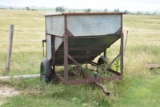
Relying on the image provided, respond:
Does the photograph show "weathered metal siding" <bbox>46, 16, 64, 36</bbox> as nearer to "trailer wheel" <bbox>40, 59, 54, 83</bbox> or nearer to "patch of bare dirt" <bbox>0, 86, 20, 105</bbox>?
"trailer wheel" <bbox>40, 59, 54, 83</bbox>

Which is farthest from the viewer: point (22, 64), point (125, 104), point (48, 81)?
point (22, 64)

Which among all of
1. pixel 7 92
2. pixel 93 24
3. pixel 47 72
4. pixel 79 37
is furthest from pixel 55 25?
pixel 7 92

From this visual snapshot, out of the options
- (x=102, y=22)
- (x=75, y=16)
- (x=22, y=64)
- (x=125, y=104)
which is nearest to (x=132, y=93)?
(x=125, y=104)

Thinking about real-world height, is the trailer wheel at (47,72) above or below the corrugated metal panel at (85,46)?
below

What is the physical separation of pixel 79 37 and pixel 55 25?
83cm

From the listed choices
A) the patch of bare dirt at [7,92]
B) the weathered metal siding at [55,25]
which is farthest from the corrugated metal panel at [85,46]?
the patch of bare dirt at [7,92]

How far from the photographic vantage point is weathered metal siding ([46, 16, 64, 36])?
647 centimetres

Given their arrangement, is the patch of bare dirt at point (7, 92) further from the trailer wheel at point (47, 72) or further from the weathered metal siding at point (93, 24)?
the weathered metal siding at point (93, 24)

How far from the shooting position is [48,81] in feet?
24.0

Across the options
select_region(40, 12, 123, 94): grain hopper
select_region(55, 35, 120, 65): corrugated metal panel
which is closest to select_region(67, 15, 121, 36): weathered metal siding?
select_region(40, 12, 123, 94): grain hopper

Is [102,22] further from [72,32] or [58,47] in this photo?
[58,47]

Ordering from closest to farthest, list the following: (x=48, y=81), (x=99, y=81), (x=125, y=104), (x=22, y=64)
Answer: (x=125, y=104) → (x=99, y=81) → (x=48, y=81) → (x=22, y=64)

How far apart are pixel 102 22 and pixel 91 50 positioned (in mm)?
1148

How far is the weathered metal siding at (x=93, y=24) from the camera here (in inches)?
248
